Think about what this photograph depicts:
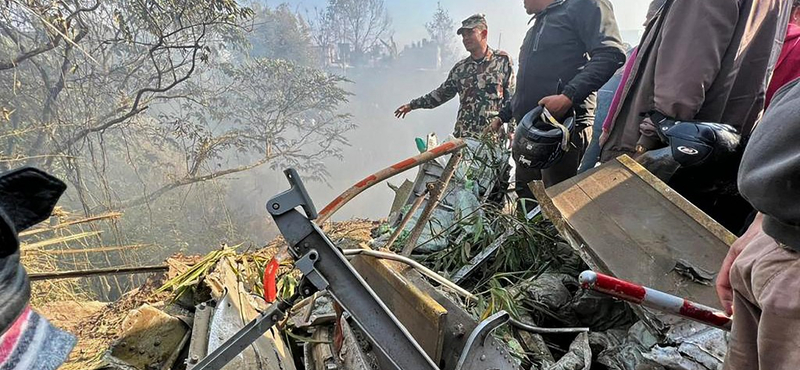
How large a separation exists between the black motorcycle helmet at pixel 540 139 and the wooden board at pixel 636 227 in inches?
10.8

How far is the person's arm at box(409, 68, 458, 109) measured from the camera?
16.4 ft

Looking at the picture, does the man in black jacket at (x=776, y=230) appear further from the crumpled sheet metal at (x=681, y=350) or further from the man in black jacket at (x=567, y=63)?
the man in black jacket at (x=567, y=63)

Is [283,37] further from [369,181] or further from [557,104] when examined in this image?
[369,181]

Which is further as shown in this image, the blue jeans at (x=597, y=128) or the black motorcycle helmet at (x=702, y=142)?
the blue jeans at (x=597, y=128)

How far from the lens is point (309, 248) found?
1.00 metres

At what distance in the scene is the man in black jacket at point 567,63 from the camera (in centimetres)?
280

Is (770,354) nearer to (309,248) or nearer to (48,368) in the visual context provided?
(309,248)

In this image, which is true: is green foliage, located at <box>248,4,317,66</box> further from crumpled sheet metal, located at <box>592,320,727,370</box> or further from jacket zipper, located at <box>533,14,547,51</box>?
→ crumpled sheet metal, located at <box>592,320,727,370</box>

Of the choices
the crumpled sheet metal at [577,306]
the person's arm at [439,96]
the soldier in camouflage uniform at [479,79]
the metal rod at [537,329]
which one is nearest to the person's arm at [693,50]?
the crumpled sheet metal at [577,306]

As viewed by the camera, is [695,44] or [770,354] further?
[695,44]

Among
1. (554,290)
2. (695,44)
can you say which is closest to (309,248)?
(554,290)

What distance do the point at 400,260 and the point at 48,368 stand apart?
116 cm

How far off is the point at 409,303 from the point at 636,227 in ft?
3.97

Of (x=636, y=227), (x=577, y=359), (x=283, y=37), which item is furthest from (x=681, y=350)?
(x=283, y=37)
